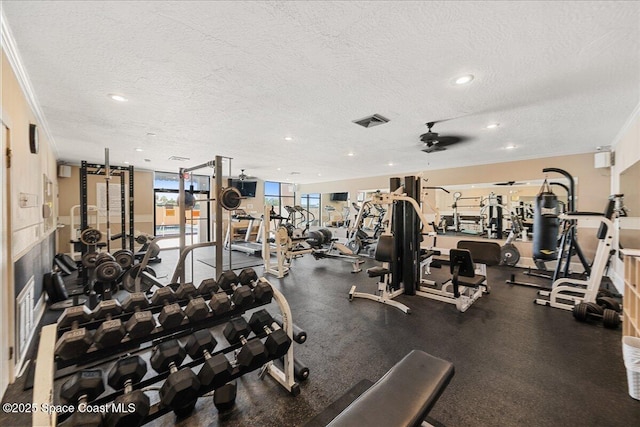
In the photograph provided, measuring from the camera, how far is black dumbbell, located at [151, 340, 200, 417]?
1.27 m

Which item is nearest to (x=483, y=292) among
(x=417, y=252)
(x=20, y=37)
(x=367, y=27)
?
(x=417, y=252)

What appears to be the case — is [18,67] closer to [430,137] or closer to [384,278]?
[430,137]

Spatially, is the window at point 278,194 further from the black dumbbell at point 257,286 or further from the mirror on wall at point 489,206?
the black dumbbell at point 257,286

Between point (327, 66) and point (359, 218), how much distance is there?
2.40 metres

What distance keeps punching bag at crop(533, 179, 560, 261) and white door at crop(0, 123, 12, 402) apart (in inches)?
253

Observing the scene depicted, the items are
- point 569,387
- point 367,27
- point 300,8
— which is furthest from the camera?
point 569,387

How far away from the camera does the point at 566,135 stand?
153 inches

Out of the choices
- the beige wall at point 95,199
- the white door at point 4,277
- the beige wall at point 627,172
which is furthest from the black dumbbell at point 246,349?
the beige wall at point 95,199

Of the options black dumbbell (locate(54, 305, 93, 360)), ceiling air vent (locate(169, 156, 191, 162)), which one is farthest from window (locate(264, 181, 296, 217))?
black dumbbell (locate(54, 305, 93, 360))

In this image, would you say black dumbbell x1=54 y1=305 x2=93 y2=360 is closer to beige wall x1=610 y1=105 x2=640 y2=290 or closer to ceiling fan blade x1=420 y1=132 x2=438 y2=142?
ceiling fan blade x1=420 y1=132 x2=438 y2=142

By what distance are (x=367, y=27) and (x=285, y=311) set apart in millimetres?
1948

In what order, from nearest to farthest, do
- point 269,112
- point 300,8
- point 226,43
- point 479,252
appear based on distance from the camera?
1. point 300,8
2. point 226,43
3. point 269,112
4. point 479,252

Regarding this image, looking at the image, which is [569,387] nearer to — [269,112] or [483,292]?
[483,292]

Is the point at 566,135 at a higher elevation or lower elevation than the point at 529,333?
higher
